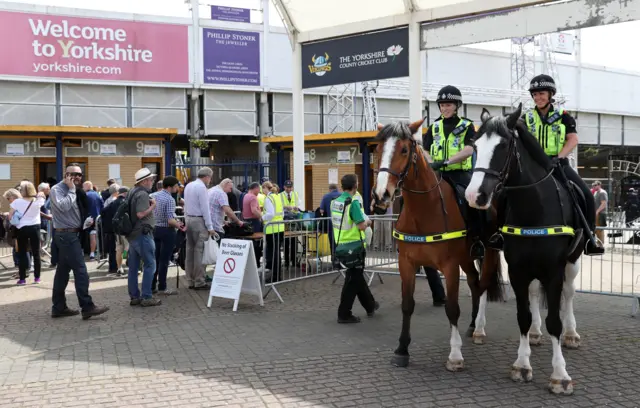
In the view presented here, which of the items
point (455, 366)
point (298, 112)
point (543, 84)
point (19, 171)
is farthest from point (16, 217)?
point (543, 84)

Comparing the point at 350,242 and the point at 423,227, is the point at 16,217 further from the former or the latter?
the point at 423,227

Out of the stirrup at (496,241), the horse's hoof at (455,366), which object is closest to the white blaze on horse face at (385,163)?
the stirrup at (496,241)

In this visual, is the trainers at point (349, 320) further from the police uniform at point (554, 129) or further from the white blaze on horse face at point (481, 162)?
the white blaze on horse face at point (481, 162)

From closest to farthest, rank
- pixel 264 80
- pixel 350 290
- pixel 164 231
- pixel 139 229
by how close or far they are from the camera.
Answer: pixel 350 290, pixel 139 229, pixel 164 231, pixel 264 80

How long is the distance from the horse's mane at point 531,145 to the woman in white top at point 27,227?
9510mm

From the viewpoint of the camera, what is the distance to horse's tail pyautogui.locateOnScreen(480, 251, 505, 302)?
6883 mm

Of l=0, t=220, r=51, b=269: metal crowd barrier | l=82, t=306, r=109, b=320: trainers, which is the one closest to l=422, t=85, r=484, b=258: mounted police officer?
l=82, t=306, r=109, b=320: trainers

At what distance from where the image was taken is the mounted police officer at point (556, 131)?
19.9ft

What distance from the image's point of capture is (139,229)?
9.16 meters

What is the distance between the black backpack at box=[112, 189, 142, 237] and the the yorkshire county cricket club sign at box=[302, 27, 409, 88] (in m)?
5.51

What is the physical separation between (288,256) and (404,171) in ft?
19.9

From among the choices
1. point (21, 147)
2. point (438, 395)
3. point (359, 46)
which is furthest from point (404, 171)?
point (21, 147)

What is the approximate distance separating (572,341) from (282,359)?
3.21m

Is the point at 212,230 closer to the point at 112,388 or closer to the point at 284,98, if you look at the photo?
the point at 112,388
